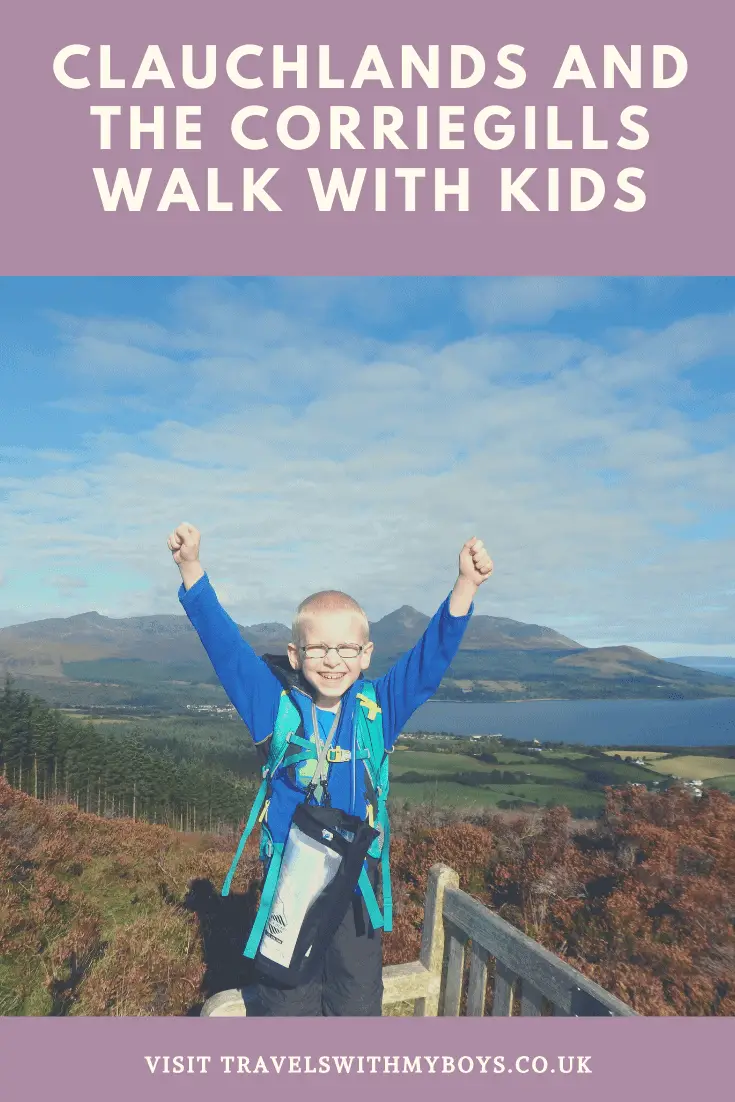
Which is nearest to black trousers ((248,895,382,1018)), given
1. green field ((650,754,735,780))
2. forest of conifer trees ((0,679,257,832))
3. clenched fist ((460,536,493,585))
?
clenched fist ((460,536,493,585))

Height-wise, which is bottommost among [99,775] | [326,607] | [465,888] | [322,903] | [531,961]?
[99,775]

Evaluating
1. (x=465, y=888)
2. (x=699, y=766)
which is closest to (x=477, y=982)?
(x=465, y=888)

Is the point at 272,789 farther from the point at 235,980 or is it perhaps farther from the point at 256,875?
the point at 256,875

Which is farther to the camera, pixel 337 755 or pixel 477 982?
pixel 477 982

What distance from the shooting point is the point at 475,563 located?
301 centimetres

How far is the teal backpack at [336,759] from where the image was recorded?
2836 mm

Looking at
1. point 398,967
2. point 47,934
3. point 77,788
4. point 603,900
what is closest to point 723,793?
point 603,900

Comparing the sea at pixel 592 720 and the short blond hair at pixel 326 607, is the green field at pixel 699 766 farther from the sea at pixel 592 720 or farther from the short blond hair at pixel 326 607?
the short blond hair at pixel 326 607

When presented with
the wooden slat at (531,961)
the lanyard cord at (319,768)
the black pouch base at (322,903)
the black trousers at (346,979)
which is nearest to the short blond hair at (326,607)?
the lanyard cord at (319,768)

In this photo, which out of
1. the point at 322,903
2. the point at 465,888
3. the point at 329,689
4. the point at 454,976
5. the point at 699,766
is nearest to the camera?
the point at 322,903

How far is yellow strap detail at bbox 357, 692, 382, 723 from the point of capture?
309cm

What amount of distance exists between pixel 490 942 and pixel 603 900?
254cm

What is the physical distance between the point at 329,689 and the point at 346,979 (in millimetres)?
1347

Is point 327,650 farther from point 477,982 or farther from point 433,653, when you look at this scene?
point 477,982
